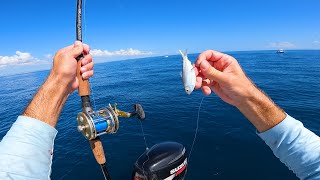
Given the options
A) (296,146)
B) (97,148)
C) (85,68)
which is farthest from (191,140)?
(296,146)

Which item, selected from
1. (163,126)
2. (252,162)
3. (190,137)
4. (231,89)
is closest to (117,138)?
(163,126)

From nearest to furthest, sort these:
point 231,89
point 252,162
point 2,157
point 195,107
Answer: point 2,157
point 231,89
point 252,162
point 195,107

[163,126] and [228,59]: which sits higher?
[228,59]

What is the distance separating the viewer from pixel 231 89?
2.52m

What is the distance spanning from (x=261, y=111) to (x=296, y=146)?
0.45 meters

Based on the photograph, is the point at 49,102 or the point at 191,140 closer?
the point at 49,102

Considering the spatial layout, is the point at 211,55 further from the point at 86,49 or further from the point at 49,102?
the point at 49,102

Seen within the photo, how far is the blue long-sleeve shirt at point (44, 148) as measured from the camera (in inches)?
62.9

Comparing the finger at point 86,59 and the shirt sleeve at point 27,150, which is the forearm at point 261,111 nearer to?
the shirt sleeve at point 27,150

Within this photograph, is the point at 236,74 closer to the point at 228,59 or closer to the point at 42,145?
the point at 228,59

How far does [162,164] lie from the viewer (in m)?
5.09

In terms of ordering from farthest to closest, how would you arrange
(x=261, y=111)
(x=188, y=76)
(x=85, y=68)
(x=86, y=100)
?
(x=86, y=100) → (x=188, y=76) → (x=85, y=68) → (x=261, y=111)

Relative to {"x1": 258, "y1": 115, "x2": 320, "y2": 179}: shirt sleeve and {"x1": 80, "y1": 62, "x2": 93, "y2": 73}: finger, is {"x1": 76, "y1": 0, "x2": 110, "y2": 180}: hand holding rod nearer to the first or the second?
{"x1": 80, "y1": 62, "x2": 93, "y2": 73}: finger

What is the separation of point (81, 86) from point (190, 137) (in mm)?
7601
